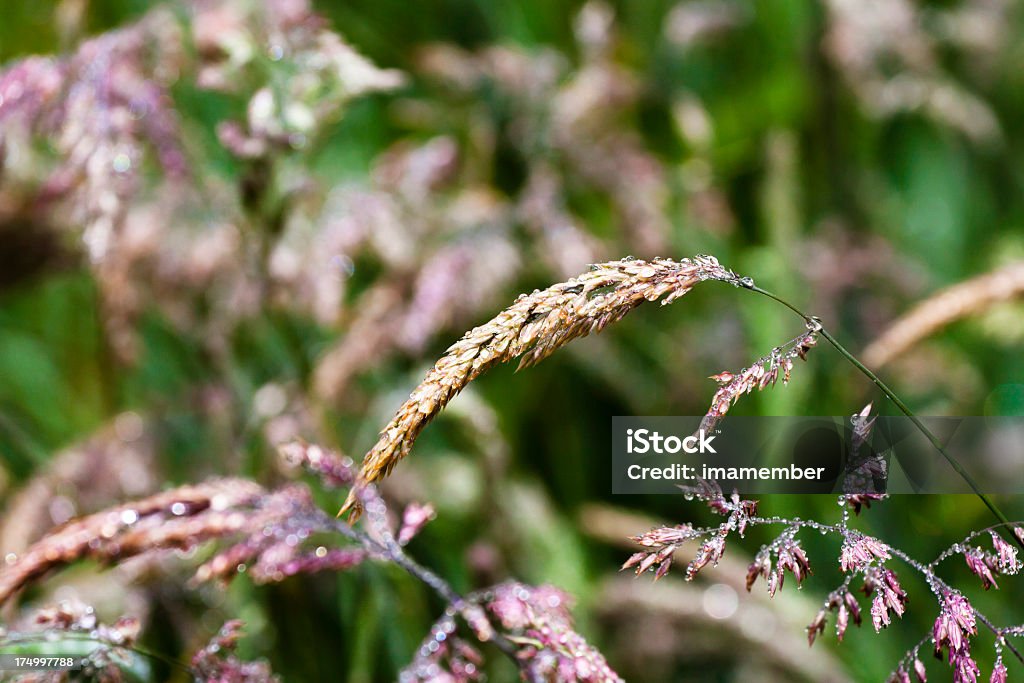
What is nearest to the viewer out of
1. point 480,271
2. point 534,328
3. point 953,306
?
point 534,328

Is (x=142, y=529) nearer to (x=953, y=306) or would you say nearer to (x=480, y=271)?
(x=480, y=271)

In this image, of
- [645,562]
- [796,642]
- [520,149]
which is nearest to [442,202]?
[520,149]

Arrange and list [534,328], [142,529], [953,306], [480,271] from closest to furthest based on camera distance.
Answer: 1. [534,328]
2. [142,529]
3. [953,306]
4. [480,271]

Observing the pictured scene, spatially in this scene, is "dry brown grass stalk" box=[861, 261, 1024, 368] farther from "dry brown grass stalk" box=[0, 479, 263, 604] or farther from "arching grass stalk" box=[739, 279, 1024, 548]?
"dry brown grass stalk" box=[0, 479, 263, 604]

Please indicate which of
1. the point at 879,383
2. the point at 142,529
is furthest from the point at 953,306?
the point at 142,529

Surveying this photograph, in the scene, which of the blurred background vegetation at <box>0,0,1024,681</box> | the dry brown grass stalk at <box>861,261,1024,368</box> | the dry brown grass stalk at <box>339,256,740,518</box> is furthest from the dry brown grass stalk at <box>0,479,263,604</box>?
the dry brown grass stalk at <box>861,261,1024,368</box>

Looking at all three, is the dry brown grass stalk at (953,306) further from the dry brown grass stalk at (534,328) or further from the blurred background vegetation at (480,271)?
Answer: the dry brown grass stalk at (534,328)
